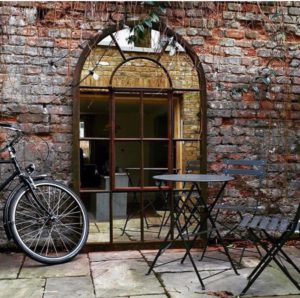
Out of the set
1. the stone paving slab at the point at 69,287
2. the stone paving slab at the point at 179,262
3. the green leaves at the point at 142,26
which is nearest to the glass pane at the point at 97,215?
the stone paving slab at the point at 179,262

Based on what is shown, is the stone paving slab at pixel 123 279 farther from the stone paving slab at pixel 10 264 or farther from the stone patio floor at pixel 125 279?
the stone paving slab at pixel 10 264

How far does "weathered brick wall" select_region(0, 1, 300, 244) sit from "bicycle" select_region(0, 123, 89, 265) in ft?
0.71

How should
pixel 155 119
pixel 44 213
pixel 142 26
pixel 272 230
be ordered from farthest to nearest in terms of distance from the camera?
pixel 155 119 < pixel 142 26 < pixel 44 213 < pixel 272 230

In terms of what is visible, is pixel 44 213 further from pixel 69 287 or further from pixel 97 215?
pixel 97 215

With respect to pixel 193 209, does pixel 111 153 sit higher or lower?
higher

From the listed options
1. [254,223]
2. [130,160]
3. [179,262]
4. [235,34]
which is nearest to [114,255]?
[179,262]

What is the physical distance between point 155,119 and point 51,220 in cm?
146

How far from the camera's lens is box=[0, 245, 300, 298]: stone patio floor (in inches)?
112

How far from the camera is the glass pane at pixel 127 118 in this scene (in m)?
4.18

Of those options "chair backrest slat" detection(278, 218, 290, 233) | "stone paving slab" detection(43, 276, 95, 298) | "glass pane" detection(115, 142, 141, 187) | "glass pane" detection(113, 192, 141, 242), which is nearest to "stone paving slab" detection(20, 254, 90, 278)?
"stone paving slab" detection(43, 276, 95, 298)

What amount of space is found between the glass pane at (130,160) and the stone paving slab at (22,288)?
1.52 meters

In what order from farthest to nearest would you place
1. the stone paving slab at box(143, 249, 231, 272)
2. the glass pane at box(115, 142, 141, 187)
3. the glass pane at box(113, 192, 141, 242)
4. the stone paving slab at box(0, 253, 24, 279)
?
the glass pane at box(113, 192, 141, 242)
the glass pane at box(115, 142, 141, 187)
the stone paving slab at box(143, 249, 231, 272)
the stone paving slab at box(0, 253, 24, 279)

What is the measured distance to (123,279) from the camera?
3.12 metres

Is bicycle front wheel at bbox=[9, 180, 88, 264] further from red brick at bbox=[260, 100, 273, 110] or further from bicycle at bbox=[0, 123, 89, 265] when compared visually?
red brick at bbox=[260, 100, 273, 110]
